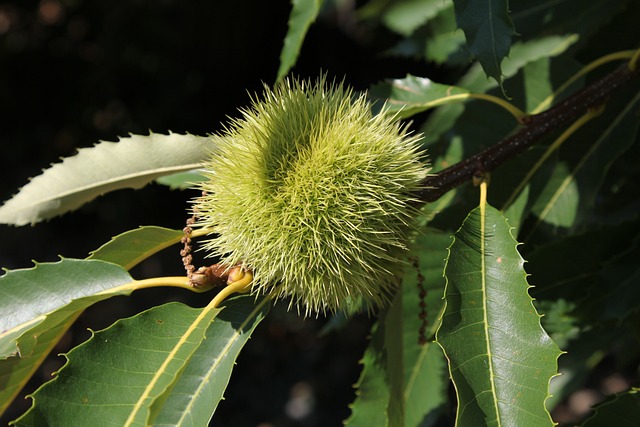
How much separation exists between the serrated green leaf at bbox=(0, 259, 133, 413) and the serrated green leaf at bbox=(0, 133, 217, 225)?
0.16 meters

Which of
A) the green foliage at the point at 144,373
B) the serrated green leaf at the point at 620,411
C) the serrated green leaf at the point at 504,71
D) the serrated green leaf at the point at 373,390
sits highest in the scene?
the serrated green leaf at the point at 504,71

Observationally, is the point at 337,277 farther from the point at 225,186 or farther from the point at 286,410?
the point at 286,410

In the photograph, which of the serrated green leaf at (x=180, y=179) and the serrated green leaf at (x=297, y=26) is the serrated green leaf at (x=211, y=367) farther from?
the serrated green leaf at (x=297, y=26)

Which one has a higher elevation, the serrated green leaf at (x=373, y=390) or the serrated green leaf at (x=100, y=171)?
the serrated green leaf at (x=100, y=171)

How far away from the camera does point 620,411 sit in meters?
1.00

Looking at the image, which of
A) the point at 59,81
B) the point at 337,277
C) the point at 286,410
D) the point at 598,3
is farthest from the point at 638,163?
the point at 59,81

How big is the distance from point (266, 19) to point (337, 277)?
2.45m

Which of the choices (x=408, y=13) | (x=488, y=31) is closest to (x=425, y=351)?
(x=488, y=31)

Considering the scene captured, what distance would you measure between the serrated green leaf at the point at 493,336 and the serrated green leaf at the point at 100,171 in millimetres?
471

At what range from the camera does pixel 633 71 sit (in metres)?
1.20

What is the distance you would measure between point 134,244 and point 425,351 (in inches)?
23.5

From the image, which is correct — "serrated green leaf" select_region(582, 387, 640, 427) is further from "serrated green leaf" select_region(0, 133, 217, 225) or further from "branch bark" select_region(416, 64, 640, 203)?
"serrated green leaf" select_region(0, 133, 217, 225)

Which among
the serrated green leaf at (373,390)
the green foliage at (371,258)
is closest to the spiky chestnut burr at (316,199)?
the green foliage at (371,258)

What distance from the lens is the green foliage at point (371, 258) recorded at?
0.89 metres
